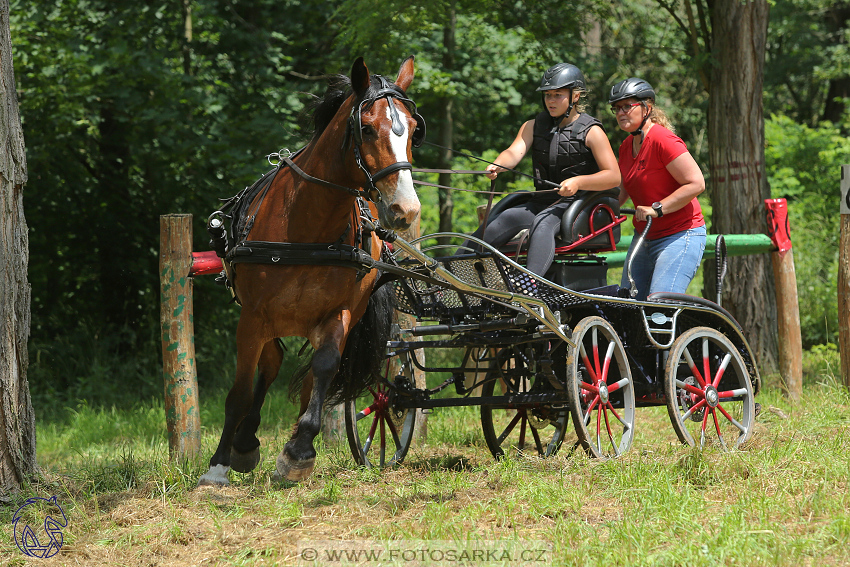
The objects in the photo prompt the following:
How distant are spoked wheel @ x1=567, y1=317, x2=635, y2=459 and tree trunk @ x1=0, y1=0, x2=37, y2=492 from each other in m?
2.91

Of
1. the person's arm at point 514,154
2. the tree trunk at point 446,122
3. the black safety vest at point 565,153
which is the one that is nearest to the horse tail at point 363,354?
the person's arm at point 514,154

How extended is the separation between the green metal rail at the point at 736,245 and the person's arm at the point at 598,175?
70.0 inches

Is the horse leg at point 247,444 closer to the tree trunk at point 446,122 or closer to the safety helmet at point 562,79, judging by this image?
the safety helmet at point 562,79

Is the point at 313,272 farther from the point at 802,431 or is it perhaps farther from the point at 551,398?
the point at 802,431

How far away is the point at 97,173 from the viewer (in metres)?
10.6

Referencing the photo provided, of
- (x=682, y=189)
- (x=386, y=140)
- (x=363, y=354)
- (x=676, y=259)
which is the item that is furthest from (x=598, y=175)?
(x=363, y=354)

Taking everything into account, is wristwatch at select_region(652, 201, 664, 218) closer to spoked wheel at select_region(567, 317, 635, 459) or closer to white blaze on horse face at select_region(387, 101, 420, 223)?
spoked wheel at select_region(567, 317, 635, 459)

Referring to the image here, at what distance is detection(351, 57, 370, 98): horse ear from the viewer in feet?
13.1

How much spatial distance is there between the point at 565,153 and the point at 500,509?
2.28 m

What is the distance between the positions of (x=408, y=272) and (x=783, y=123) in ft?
40.2

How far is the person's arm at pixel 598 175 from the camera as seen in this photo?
15.9 feet

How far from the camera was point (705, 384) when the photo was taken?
17.2 feet

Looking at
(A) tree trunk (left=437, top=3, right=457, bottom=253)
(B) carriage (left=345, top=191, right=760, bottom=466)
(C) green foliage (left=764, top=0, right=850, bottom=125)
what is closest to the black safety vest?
(B) carriage (left=345, top=191, right=760, bottom=466)

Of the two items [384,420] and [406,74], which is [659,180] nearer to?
[406,74]
